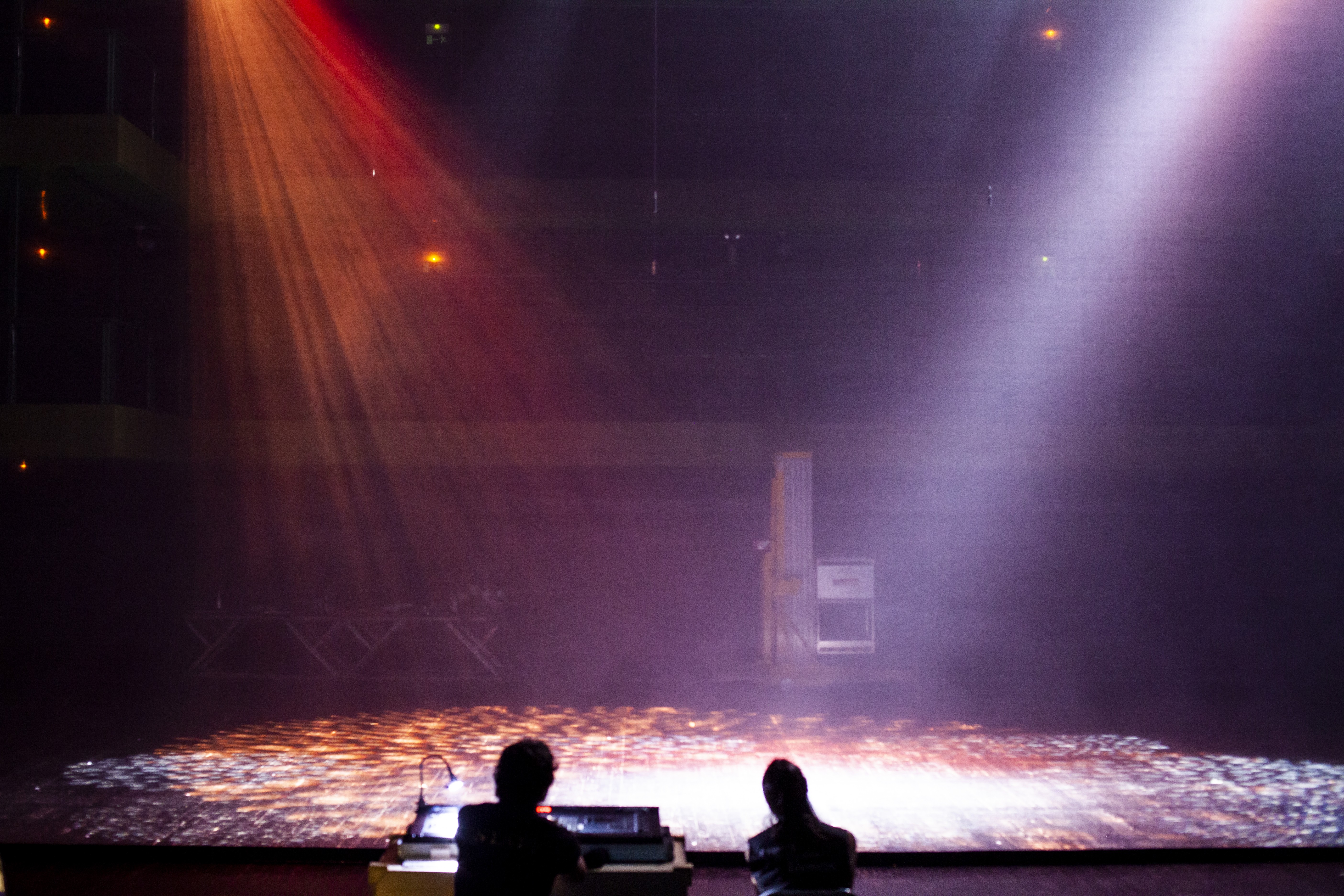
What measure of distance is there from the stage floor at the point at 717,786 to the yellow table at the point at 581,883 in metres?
1.35

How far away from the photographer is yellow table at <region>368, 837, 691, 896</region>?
268 centimetres

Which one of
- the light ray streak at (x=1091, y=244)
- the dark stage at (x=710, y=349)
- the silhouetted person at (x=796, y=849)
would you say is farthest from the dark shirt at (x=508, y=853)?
the light ray streak at (x=1091, y=244)

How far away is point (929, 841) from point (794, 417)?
20.1 ft

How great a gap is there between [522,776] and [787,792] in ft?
2.23

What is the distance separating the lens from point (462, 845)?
2.31 m

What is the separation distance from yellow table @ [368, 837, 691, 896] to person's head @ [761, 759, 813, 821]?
0.40 metres

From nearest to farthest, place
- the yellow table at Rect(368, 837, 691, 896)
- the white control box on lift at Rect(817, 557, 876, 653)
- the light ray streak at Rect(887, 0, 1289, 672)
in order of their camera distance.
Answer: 1. the yellow table at Rect(368, 837, 691, 896)
2. the white control box on lift at Rect(817, 557, 876, 653)
3. the light ray streak at Rect(887, 0, 1289, 672)

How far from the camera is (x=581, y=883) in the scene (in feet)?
8.65

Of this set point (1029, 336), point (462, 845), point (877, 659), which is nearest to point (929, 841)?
point (462, 845)

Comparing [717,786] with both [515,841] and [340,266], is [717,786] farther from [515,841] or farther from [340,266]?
[340,266]

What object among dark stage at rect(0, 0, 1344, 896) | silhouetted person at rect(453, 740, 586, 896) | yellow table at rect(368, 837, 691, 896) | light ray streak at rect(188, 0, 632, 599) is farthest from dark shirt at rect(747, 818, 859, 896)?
light ray streak at rect(188, 0, 632, 599)

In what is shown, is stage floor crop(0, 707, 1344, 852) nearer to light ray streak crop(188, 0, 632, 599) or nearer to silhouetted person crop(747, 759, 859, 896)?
silhouetted person crop(747, 759, 859, 896)

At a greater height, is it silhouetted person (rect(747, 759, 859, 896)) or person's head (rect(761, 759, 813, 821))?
person's head (rect(761, 759, 813, 821))

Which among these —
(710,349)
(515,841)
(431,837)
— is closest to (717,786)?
(431,837)
